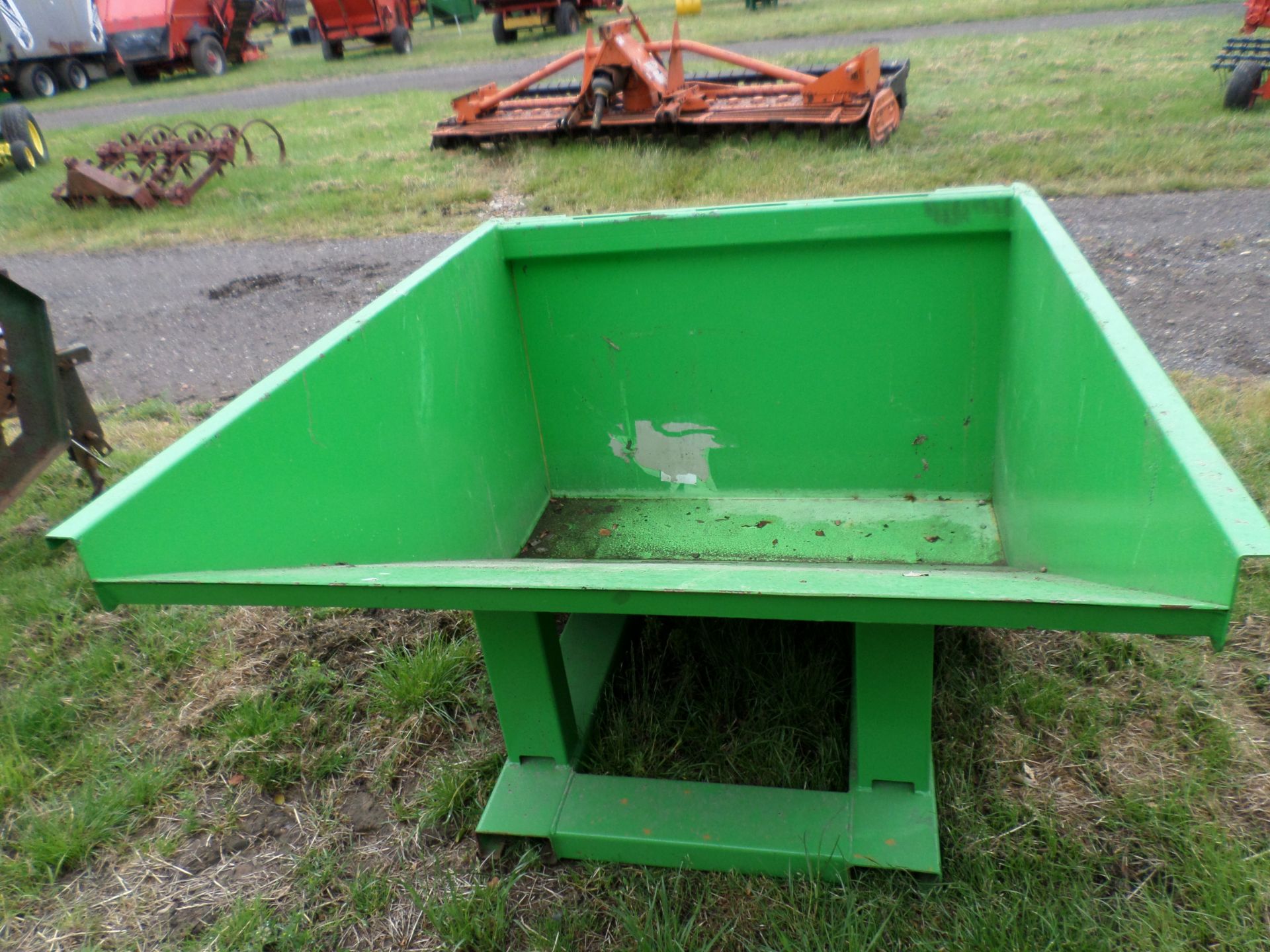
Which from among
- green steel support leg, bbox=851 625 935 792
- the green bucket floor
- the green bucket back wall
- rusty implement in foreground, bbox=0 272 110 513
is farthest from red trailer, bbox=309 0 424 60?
green steel support leg, bbox=851 625 935 792

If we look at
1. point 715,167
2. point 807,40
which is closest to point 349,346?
point 715,167

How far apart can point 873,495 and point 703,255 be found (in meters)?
0.84

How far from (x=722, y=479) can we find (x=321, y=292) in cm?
353

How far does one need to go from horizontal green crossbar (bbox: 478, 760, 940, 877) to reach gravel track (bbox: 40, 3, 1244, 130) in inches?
426

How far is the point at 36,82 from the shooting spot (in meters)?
15.6

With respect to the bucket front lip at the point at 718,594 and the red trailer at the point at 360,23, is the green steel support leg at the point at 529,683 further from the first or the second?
the red trailer at the point at 360,23

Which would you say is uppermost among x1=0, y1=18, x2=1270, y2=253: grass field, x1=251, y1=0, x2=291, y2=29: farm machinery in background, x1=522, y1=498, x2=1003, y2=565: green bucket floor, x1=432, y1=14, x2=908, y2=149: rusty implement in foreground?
x1=251, y1=0, x2=291, y2=29: farm machinery in background

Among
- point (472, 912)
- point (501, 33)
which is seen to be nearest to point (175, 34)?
point (501, 33)

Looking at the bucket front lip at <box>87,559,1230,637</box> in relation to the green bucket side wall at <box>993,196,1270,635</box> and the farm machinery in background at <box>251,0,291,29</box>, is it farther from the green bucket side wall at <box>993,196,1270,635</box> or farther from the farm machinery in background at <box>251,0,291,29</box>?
the farm machinery in background at <box>251,0,291,29</box>

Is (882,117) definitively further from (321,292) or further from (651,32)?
(651,32)

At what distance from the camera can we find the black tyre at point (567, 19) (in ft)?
48.3

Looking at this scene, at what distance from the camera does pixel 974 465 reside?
8.33ft

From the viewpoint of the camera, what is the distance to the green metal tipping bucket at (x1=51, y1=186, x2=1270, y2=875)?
118 cm

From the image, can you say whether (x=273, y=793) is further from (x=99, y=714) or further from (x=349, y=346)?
(x=349, y=346)
